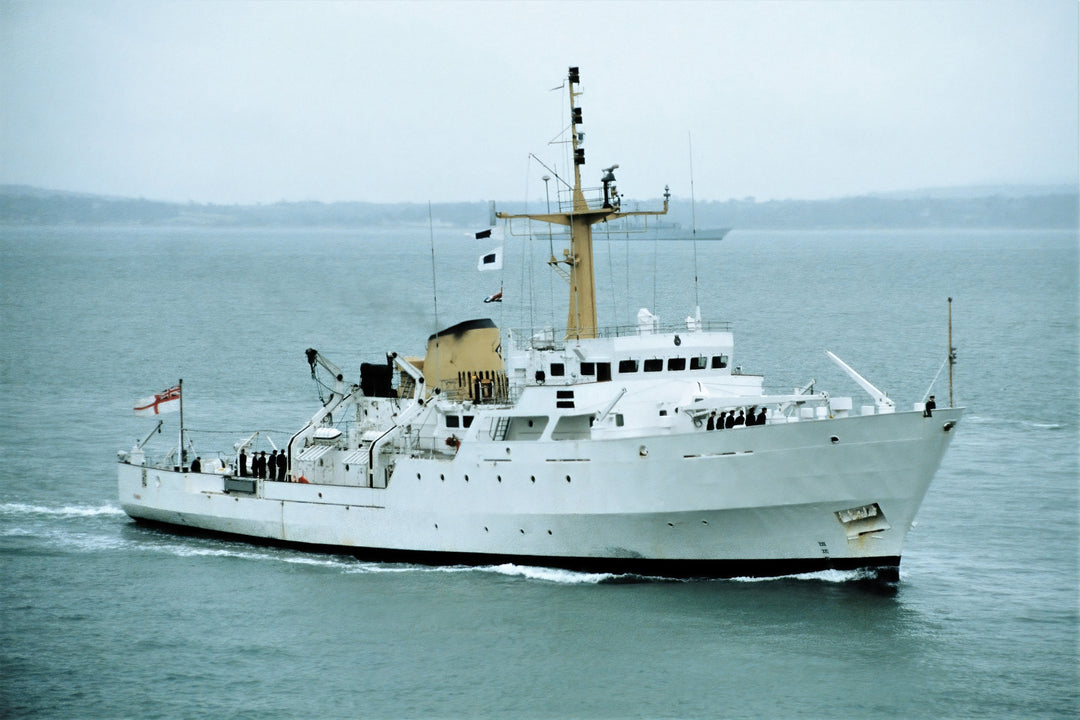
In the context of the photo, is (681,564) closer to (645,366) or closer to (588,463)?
(588,463)

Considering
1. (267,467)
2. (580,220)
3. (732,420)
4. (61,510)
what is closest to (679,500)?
(732,420)

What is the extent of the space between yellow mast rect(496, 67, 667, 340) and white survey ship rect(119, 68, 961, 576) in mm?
46

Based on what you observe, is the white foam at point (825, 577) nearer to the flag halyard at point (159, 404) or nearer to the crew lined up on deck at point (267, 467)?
the crew lined up on deck at point (267, 467)

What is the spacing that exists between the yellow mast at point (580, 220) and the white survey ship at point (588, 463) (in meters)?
0.05

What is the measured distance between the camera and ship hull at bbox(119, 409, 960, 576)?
26.1 m

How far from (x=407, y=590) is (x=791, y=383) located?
20115 mm

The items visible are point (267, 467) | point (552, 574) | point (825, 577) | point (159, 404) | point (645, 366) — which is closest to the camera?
point (825, 577)

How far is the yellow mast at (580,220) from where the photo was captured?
1174 inches

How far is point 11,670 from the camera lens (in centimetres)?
2339

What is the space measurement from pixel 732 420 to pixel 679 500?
184 cm

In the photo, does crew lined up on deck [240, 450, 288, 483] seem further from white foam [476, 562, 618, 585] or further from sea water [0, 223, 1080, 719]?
white foam [476, 562, 618, 585]

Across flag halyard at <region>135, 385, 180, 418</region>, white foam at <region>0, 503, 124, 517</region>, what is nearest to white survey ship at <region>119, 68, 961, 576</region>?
flag halyard at <region>135, 385, 180, 418</region>

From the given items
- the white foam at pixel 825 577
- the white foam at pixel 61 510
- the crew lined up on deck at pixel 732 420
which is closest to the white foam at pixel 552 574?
the white foam at pixel 825 577

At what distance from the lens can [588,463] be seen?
1074 inches
